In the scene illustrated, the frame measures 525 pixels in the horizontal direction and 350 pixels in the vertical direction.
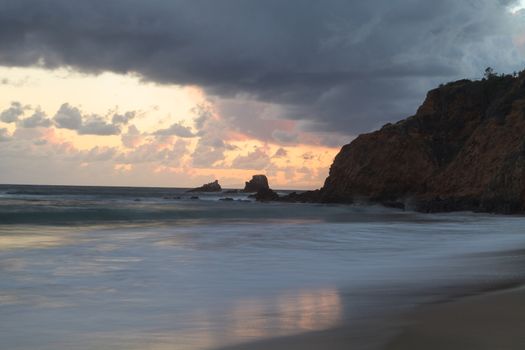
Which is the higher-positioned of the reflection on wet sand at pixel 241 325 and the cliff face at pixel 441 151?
the cliff face at pixel 441 151

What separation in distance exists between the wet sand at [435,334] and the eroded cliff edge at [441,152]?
118 ft

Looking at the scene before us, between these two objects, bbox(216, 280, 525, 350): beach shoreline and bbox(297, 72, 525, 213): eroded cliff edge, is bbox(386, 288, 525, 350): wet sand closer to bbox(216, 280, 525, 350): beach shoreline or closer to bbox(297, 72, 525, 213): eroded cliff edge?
bbox(216, 280, 525, 350): beach shoreline

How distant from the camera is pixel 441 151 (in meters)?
57.0

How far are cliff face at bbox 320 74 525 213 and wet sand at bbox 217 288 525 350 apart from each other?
3614 centimetres

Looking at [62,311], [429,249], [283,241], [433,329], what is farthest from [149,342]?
[283,241]

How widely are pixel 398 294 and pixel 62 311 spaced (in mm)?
4866

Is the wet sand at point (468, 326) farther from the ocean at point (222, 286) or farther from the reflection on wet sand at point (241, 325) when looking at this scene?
the reflection on wet sand at point (241, 325)

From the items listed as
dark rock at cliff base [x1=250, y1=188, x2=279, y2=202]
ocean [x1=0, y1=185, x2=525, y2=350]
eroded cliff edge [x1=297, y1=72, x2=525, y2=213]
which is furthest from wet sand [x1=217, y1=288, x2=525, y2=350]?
dark rock at cliff base [x1=250, y1=188, x2=279, y2=202]

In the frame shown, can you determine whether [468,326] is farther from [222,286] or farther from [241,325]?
[222,286]

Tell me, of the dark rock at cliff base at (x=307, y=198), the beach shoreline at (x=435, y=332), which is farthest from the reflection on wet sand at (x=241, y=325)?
the dark rock at cliff base at (x=307, y=198)

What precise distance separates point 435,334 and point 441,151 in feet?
177

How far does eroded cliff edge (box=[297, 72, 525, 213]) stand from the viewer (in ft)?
146

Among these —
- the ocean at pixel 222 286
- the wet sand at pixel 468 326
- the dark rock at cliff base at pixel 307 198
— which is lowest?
the ocean at pixel 222 286

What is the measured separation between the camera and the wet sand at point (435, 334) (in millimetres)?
5328
